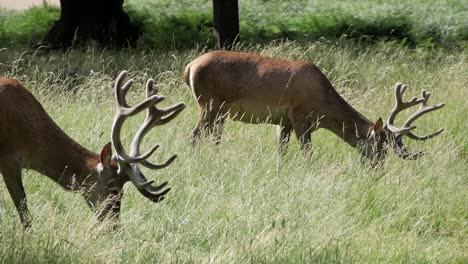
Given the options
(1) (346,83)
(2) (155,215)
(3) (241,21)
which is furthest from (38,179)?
(3) (241,21)

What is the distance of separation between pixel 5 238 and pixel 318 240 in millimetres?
2072

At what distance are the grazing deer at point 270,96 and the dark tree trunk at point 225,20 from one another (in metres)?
5.99

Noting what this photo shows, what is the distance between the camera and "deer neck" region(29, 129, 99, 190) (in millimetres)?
7152

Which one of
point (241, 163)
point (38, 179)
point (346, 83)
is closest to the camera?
point (38, 179)

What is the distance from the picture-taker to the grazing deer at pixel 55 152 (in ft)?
22.8

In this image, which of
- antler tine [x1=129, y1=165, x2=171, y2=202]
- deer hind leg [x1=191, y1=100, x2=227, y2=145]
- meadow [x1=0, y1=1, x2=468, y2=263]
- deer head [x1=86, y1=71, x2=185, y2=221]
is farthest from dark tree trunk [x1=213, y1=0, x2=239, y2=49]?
antler tine [x1=129, y1=165, x2=171, y2=202]

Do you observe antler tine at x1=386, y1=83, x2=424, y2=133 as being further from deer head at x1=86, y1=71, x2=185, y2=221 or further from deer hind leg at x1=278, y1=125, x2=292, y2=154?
deer head at x1=86, y1=71, x2=185, y2=221

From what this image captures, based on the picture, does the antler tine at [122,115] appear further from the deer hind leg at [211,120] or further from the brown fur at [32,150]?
the deer hind leg at [211,120]

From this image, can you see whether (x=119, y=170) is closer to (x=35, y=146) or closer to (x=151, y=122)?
(x=151, y=122)

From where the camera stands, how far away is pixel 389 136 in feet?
31.8

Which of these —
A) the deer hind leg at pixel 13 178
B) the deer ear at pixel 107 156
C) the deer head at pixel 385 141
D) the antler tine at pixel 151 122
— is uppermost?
the antler tine at pixel 151 122

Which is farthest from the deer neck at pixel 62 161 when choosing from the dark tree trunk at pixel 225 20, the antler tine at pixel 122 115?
the dark tree trunk at pixel 225 20

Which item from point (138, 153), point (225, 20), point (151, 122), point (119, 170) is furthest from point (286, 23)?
point (119, 170)

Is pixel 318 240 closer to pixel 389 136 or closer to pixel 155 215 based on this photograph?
pixel 155 215
